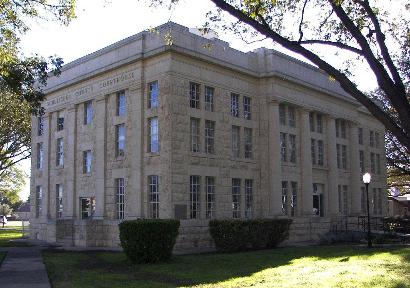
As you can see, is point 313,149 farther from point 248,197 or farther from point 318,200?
point 248,197

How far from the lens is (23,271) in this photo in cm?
1664

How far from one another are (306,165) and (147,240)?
15431 millimetres

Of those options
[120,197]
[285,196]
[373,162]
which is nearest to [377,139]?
[373,162]

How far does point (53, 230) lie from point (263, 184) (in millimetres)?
12027

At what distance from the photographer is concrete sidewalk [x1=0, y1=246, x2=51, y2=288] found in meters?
14.0

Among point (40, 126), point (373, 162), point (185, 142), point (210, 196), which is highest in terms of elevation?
point (40, 126)

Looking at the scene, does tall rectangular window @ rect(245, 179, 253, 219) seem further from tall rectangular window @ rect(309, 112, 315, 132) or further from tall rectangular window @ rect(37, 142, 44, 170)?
tall rectangular window @ rect(37, 142, 44, 170)

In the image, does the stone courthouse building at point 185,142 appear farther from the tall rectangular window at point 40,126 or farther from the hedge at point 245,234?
the hedge at point 245,234

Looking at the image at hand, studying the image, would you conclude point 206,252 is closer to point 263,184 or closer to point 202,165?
point 202,165

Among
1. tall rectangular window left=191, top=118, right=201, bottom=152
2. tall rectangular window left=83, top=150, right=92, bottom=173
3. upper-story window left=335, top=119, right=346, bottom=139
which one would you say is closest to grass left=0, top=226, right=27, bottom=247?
tall rectangular window left=83, top=150, right=92, bottom=173

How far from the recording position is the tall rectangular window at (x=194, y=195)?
25344 mm

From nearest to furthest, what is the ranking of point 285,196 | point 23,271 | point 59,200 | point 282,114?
point 23,271 → point 285,196 → point 282,114 → point 59,200

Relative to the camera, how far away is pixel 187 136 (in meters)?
25.2

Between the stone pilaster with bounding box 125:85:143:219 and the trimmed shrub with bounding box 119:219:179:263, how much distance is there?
20.1ft
